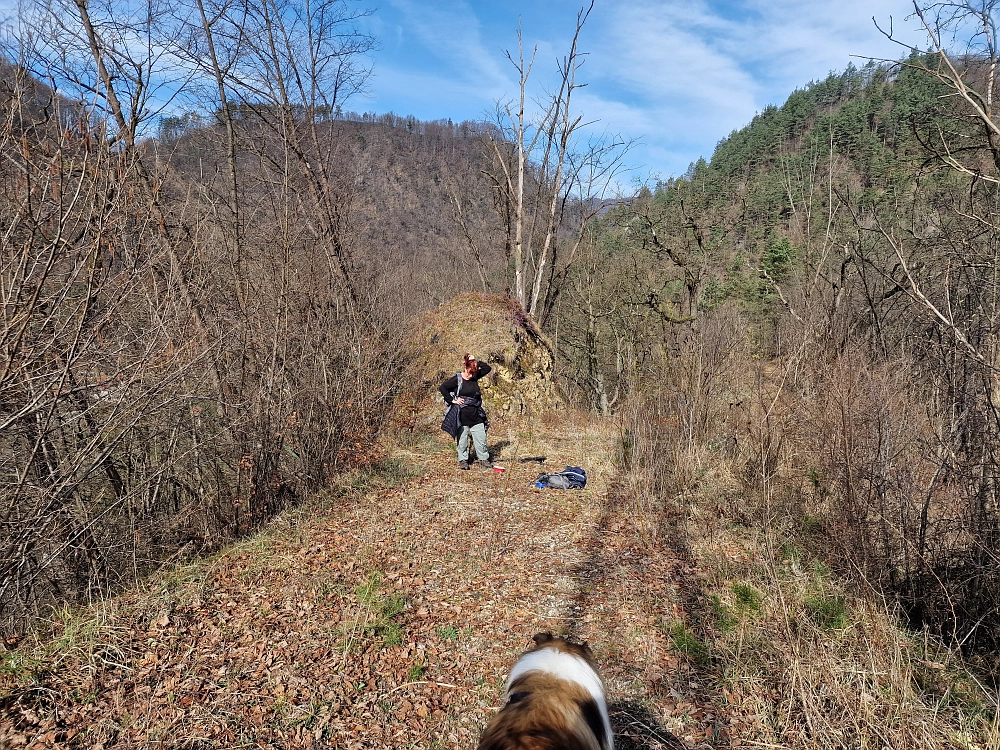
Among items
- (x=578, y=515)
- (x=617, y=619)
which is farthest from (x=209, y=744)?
(x=578, y=515)

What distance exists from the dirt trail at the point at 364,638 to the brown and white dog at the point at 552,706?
149 cm

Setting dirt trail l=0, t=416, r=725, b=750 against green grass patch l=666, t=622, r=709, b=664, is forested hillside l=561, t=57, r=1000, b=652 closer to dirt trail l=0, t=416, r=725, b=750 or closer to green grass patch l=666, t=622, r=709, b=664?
green grass patch l=666, t=622, r=709, b=664

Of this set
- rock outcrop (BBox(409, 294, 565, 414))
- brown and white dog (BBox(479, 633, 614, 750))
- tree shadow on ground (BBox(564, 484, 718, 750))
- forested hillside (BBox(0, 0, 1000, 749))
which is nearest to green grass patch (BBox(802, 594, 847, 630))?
forested hillside (BBox(0, 0, 1000, 749))

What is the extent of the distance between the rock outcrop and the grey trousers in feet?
11.0

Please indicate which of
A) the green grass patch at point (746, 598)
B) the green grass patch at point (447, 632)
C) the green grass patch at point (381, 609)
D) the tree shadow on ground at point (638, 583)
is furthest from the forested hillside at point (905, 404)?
the green grass patch at point (381, 609)

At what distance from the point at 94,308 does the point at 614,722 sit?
17.3 feet

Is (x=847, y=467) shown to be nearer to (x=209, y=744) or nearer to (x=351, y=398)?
(x=209, y=744)

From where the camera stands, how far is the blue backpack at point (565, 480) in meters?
8.30

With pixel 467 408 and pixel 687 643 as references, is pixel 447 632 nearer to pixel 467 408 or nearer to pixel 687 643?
pixel 687 643

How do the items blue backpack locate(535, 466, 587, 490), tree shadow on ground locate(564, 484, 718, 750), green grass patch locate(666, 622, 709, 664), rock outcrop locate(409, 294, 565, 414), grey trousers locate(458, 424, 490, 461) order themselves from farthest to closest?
rock outcrop locate(409, 294, 565, 414) < grey trousers locate(458, 424, 490, 461) < blue backpack locate(535, 466, 587, 490) < green grass patch locate(666, 622, 709, 664) < tree shadow on ground locate(564, 484, 718, 750)

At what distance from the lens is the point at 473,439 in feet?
29.9

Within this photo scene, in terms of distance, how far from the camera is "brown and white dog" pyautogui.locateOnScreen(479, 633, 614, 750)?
2021mm

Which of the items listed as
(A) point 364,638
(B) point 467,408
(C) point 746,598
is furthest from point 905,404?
(B) point 467,408

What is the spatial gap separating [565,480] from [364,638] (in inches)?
177
